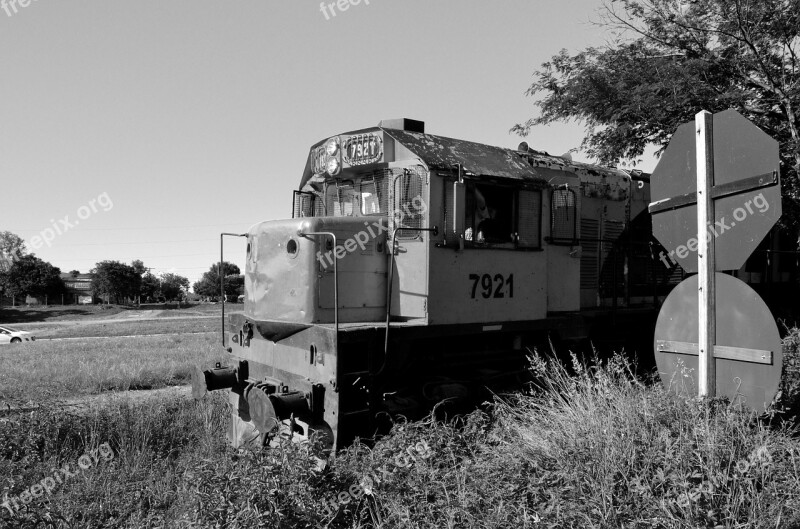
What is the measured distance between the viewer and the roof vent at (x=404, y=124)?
6.41 meters

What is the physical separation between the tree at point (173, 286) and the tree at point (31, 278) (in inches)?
922

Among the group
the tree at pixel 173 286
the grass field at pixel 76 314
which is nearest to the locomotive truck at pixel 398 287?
the grass field at pixel 76 314

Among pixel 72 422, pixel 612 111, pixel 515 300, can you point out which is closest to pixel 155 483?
pixel 72 422

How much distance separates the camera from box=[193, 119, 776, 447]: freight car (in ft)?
18.0

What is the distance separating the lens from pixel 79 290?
85.1m

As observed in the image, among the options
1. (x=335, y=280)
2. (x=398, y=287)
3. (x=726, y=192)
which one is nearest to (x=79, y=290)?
(x=398, y=287)

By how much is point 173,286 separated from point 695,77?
99.5 m

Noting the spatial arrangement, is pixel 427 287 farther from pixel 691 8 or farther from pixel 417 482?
pixel 691 8

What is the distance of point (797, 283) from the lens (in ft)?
36.8

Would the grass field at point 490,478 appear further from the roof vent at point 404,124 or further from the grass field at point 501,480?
the roof vent at point 404,124

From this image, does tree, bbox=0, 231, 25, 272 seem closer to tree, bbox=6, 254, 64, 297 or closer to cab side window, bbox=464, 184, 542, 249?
tree, bbox=6, 254, 64, 297

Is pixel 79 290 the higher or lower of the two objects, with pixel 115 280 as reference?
lower

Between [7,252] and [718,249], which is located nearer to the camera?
[718,249]

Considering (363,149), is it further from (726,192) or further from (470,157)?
(726,192)
